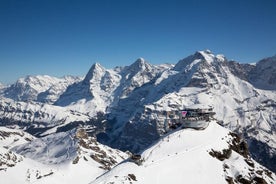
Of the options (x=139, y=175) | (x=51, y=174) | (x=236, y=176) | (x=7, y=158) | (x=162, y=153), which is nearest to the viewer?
(x=139, y=175)

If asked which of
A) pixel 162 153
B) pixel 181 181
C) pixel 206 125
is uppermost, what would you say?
pixel 206 125

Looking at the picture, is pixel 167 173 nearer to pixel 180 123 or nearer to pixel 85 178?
pixel 180 123

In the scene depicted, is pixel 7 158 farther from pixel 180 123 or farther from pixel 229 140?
pixel 229 140

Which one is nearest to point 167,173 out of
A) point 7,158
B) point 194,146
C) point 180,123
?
point 194,146

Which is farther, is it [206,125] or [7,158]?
[7,158]

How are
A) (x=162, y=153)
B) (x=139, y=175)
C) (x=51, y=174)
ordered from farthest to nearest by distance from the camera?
(x=51, y=174)
(x=162, y=153)
(x=139, y=175)

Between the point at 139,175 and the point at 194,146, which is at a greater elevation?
the point at 194,146
